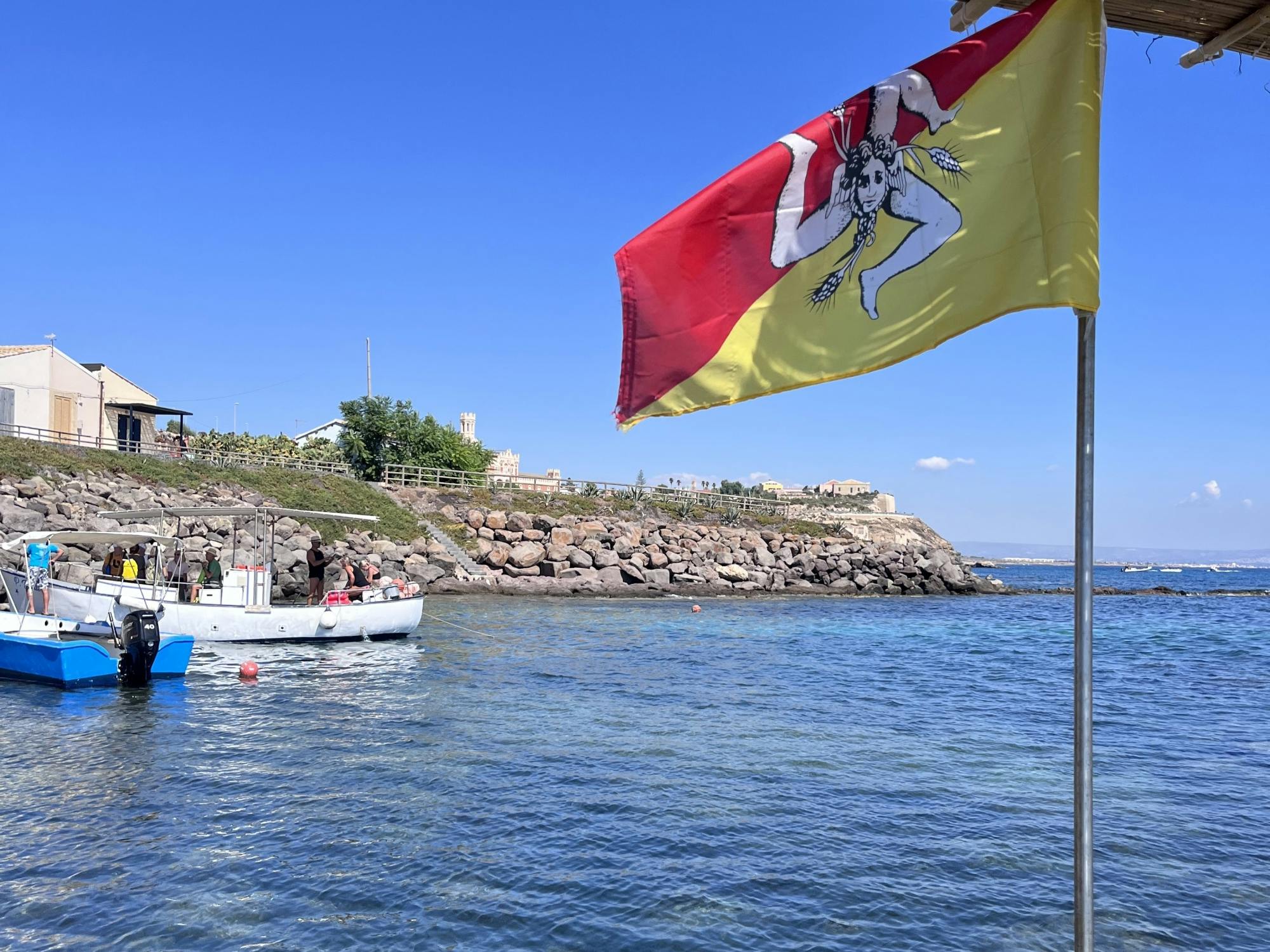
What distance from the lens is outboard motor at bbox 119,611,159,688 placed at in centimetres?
1869

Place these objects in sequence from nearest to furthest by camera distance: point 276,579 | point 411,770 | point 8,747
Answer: point 411,770, point 8,747, point 276,579

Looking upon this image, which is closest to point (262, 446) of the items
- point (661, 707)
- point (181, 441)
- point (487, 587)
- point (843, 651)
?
point (181, 441)

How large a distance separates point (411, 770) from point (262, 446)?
5952cm

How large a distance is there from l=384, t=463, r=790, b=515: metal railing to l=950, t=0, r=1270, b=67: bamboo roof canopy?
177ft

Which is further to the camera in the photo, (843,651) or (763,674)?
(843,651)

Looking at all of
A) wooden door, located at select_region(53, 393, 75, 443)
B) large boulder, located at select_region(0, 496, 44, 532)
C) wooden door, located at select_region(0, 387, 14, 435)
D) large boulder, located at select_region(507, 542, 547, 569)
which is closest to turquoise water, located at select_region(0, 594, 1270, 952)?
large boulder, located at select_region(0, 496, 44, 532)

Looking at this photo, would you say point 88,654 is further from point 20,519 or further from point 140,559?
point 20,519

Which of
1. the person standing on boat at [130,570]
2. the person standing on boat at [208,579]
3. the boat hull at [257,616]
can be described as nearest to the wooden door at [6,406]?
the person standing on boat at [208,579]

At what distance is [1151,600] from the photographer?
6644 centimetres

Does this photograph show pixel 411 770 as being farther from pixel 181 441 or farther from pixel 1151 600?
pixel 1151 600

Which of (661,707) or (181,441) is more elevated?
(181,441)

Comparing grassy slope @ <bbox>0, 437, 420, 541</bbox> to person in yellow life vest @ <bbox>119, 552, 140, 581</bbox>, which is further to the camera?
grassy slope @ <bbox>0, 437, 420, 541</bbox>

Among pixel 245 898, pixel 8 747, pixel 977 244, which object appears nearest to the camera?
pixel 977 244

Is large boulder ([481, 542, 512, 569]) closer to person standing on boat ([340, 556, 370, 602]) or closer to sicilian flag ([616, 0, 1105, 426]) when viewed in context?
person standing on boat ([340, 556, 370, 602])
